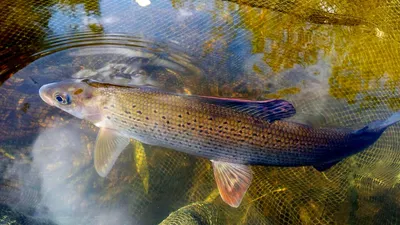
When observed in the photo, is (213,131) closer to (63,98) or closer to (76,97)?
(76,97)

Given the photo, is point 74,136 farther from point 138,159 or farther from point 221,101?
point 221,101

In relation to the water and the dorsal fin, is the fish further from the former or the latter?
the water

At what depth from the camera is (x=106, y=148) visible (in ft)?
9.25

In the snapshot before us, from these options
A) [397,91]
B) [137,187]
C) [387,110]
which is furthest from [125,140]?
[397,91]

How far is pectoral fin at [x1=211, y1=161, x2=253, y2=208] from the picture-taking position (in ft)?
8.43

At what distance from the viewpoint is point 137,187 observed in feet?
9.93

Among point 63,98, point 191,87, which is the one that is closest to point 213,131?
point 191,87

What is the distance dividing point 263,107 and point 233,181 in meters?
0.69

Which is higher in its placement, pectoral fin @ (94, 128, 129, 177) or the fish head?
the fish head

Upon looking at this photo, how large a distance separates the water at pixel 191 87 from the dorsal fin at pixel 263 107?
353mm

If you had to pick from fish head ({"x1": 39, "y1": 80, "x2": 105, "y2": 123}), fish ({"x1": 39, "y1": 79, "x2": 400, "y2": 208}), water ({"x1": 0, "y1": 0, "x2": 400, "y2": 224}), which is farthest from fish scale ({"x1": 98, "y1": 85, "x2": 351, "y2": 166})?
water ({"x1": 0, "y1": 0, "x2": 400, "y2": 224})

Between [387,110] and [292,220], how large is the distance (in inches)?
59.3

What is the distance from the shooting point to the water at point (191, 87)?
2.79 meters

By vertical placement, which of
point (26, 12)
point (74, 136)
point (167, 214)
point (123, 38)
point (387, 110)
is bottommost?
point (167, 214)
